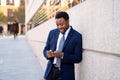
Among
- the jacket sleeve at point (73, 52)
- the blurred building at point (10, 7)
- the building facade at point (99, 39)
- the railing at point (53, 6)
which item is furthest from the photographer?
the blurred building at point (10, 7)

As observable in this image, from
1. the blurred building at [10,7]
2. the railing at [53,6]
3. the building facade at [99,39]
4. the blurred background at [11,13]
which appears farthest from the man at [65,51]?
the blurred building at [10,7]

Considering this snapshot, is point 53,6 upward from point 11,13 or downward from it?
downward

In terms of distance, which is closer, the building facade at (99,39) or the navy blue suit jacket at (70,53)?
the building facade at (99,39)

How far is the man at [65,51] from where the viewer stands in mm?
4180

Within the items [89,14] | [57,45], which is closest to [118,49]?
[89,14]

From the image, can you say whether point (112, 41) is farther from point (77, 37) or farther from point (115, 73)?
point (77, 37)

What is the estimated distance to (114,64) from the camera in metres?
3.08

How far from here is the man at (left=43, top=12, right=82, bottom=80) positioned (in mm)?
4180

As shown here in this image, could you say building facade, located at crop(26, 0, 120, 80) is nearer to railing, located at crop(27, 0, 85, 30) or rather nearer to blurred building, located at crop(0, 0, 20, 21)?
railing, located at crop(27, 0, 85, 30)

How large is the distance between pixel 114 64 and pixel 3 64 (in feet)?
32.0

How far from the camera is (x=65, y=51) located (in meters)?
4.23

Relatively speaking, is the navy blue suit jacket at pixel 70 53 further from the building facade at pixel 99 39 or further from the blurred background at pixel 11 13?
the blurred background at pixel 11 13

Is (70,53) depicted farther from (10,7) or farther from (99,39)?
(10,7)

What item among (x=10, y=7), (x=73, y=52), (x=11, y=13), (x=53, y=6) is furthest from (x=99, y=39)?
(x=10, y=7)
